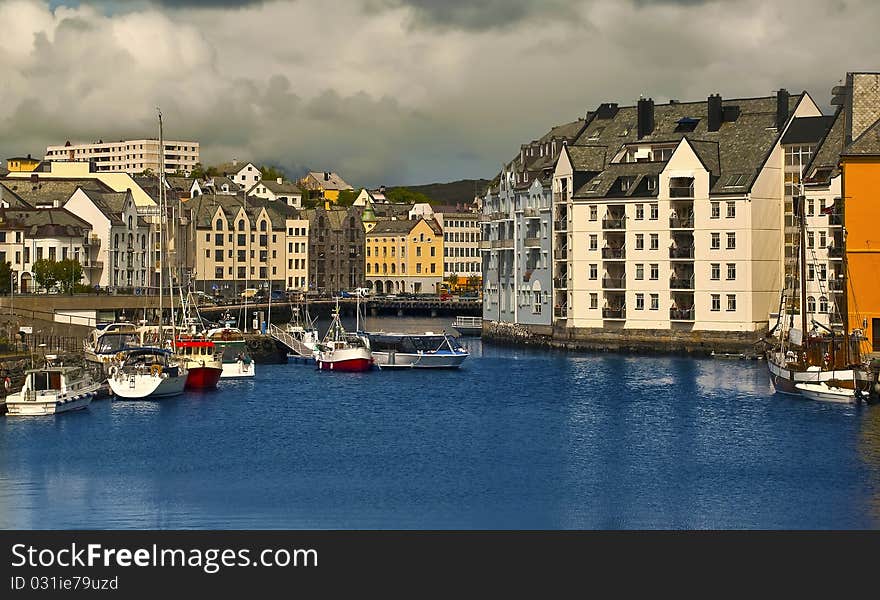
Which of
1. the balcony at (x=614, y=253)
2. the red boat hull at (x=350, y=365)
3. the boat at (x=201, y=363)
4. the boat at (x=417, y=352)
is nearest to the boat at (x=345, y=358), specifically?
the red boat hull at (x=350, y=365)

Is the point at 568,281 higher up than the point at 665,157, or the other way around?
the point at 665,157

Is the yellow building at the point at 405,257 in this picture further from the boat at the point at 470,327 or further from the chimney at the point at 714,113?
the chimney at the point at 714,113

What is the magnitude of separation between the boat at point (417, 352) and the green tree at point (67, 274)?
35857 mm

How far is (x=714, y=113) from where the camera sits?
10656 cm

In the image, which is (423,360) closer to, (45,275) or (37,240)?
(45,275)

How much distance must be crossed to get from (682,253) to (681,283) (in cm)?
192

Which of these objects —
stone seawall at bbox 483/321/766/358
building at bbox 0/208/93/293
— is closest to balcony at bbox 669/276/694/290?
stone seawall at bbox 483/321/766/358

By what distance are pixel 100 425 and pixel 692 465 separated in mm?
23280

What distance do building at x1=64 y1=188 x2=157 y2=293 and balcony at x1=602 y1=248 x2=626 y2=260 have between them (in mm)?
40910

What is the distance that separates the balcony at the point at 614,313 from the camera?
103m

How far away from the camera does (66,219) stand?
132 metres

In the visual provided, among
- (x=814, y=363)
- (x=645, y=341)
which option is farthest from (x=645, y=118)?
(x=814, y=363)
